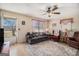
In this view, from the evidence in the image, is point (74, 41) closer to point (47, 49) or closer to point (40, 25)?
point (47, 49)

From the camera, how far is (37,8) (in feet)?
7.84

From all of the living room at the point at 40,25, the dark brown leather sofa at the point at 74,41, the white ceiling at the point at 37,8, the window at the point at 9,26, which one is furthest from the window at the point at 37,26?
the dark brown leather sofa at the point at 74,41

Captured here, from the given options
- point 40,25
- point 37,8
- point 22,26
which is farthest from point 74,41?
point 22,26

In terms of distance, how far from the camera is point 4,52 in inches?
92.5

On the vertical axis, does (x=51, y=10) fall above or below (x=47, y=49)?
above

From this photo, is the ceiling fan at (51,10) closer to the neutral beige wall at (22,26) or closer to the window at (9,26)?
the neutral beige wall at (22,26)

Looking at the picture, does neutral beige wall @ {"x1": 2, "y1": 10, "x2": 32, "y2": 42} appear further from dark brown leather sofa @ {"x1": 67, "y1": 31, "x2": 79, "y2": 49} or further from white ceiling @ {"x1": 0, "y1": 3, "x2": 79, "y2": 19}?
dark brown leather sofa @ {"x1": 67, "y1": 31, "x2": 79, "y2": 49}

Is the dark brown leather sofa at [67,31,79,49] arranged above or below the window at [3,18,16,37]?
below

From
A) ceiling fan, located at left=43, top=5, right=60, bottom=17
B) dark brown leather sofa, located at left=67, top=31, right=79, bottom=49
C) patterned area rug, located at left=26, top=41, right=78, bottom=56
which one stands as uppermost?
ceiling fan, located at left=43, top=5, right=60, bottom=17

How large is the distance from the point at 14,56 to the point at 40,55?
22.5 inches

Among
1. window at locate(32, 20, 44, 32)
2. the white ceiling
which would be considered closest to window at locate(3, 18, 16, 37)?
the white ceiling

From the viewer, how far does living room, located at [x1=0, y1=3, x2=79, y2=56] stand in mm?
2344

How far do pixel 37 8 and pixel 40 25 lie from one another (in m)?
0.37

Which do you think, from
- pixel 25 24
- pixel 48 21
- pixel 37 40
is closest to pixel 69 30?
pixel 48 21
